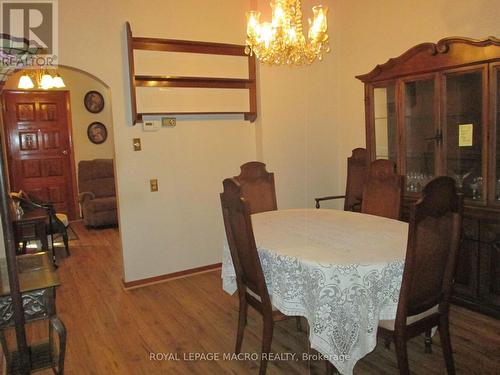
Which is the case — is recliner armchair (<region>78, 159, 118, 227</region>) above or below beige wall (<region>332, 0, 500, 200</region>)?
below

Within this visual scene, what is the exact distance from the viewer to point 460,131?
2.99 m

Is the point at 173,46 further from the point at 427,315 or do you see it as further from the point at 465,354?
the point at 465,354

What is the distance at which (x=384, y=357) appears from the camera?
2488 millimetres

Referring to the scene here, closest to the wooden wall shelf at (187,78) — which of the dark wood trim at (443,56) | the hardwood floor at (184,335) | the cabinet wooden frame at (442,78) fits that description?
the cabinet wooden frame at (442,78)

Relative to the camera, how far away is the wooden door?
633 centimetres

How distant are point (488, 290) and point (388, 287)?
1401 millimetres

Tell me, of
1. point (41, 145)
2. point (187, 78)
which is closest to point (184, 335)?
point (187, 78)

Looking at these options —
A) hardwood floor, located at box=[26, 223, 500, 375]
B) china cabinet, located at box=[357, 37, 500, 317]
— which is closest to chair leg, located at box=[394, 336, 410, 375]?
hardwood floor, located at box=[26, 223, 500, 375]

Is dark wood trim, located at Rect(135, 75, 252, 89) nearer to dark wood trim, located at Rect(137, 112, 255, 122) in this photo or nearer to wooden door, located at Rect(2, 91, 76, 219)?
dark wood trim, located at Rect(137, 112, 255, 122)

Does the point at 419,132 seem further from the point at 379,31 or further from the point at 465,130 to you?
the point at 379,31

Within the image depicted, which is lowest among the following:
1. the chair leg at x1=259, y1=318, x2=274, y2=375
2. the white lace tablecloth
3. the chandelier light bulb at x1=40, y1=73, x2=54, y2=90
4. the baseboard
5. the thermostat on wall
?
the baseboard

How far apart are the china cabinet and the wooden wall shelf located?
121 centimetres

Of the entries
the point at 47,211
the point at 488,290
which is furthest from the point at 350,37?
the point at 47,211

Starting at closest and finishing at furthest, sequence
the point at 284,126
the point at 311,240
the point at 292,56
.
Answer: the point at 311,240, the point at 292,56, the point at 284,126
